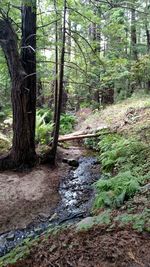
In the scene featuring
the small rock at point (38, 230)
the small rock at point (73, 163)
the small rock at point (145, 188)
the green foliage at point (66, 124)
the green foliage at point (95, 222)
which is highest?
the green foliage at point (66, 124)

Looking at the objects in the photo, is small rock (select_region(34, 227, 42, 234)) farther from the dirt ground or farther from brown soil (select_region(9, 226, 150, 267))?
brown soil (select_region(9, 226, 150, 267))

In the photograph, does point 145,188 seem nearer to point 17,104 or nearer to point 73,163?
point 73,163

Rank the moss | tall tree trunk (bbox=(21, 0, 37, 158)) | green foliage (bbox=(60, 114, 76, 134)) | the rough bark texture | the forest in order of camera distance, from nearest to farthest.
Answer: the forest
the rough bark texture
tall tree trunk (bbox=(21, 0, 37, 158))
the moss
green foliage (bbox=(60, 114, 76, 134))

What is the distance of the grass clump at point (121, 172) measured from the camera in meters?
4.65

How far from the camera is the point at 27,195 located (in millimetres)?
6168

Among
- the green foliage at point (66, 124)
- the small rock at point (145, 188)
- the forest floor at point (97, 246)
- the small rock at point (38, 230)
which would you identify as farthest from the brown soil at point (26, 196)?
the green foliage at point (66, 124)

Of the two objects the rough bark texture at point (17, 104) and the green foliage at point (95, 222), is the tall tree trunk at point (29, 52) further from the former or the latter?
the green foliage at point (95, 222)

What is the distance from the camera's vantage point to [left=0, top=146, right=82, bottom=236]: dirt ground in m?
5.33

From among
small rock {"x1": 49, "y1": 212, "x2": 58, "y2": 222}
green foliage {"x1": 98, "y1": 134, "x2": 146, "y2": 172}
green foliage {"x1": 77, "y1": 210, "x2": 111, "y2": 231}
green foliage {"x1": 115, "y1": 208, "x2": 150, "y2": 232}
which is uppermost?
green foliage {"x1": 98, "y1": 134, "x2": 146, "y2": 172}

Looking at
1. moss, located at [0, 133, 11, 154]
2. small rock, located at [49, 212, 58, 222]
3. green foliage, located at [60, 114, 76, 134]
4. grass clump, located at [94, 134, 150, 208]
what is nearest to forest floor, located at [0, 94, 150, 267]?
grass clump, located at [94, 134, 150, 208]

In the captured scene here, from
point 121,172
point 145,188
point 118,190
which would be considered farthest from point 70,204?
point 145,188

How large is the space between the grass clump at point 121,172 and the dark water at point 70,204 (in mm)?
417

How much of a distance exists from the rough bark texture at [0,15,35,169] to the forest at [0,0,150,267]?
2 centimetres

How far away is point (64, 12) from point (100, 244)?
543 cm
